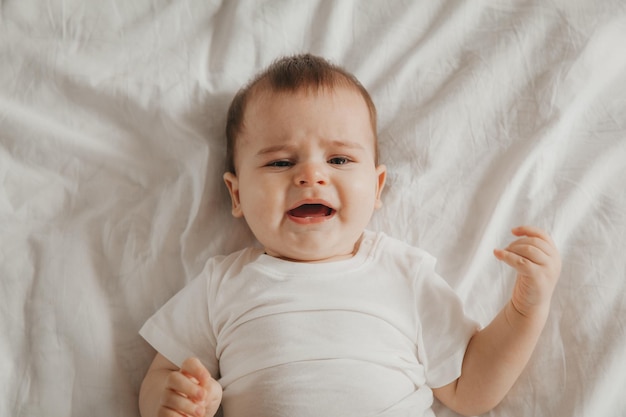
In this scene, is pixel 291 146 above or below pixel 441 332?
above

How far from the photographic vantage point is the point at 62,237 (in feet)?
4.36

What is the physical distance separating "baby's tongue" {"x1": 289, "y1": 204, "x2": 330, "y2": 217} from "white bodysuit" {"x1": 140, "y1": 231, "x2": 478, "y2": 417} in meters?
0.09

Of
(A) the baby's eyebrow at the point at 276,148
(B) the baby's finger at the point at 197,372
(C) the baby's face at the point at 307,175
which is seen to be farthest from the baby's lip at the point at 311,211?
(B) the baby's finger at the point at 197,372

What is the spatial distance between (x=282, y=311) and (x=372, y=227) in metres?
0.29

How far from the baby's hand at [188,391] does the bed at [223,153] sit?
225 mm

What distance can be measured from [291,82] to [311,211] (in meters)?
0.25

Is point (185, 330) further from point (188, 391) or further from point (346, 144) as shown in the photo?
point (346, 144)

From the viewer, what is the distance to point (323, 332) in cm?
118

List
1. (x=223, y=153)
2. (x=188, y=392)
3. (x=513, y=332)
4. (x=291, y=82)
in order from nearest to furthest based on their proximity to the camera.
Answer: (x=188, y=392) < (x=513, y=332) < (x=291, y=82) < (x=223, y=153)

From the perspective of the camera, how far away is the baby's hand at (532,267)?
3.68ft

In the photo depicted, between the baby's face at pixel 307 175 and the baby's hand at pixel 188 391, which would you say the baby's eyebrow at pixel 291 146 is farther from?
the baby's hand at pixel 188 391

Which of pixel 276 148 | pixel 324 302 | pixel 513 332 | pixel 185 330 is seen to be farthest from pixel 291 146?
pixel 513 332

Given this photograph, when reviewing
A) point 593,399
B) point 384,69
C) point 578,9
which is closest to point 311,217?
point 384,69

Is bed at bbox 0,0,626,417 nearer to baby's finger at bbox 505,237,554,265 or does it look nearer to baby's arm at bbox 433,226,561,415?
baby's arm at bbox 433,226,561,415
